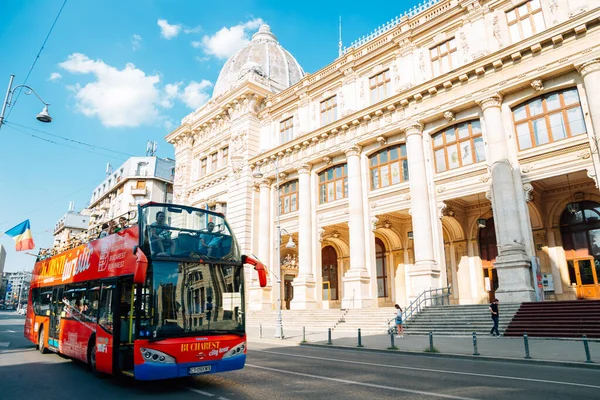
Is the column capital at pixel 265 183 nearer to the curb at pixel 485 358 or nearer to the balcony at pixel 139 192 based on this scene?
the curb at pixel 485 358

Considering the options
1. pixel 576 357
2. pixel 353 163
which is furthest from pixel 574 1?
pixel 576 357

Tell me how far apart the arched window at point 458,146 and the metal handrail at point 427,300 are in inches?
281

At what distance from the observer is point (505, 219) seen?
19266 mm

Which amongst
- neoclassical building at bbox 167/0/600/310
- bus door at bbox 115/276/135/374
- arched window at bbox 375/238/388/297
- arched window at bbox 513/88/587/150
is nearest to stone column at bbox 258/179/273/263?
neoclassical building at bbox 167/0/600/310

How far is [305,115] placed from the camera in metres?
30.9

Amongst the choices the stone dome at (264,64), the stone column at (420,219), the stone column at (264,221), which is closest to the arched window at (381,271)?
the stone column at (420,219)

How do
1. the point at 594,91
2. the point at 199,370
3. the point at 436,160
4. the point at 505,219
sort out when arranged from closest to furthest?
the point at 199,370 → the point at 594,91 → the point at 505,219 → the point at 436,160

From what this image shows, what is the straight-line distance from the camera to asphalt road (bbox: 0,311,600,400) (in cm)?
712

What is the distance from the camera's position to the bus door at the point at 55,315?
12141 millimetres

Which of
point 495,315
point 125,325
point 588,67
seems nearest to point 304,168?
point 495,315

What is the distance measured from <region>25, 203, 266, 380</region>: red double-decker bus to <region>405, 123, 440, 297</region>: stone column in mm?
14599

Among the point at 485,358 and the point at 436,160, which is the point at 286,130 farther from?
the point at 485,358

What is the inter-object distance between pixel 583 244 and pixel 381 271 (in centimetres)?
1331

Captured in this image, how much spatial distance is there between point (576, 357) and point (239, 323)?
925 centimetres
